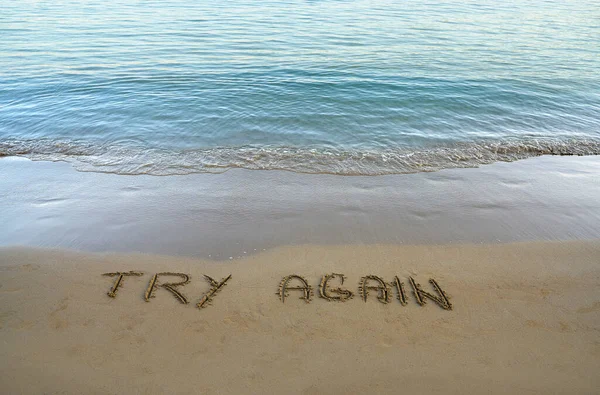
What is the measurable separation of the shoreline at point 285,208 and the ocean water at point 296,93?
0.55 meters

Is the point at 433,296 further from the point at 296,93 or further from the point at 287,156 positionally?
the point at 296,93

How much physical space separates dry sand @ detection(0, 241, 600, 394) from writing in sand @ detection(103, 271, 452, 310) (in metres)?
0.06

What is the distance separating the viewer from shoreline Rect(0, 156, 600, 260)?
16.6 feet

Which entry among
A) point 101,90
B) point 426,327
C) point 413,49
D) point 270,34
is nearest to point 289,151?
point 426,327

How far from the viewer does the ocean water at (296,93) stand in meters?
7.86

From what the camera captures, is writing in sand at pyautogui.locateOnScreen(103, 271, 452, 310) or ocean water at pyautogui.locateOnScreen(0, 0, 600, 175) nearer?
writing in sand at pyautogui.locateOnScreen(103, 271, 452, 310)

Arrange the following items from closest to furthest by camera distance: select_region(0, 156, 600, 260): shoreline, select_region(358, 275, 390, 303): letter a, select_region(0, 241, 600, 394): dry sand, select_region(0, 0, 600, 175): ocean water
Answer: select_region(0, 241, 600, 394): dry sand → select_region(358, 275, 390, 303): letter a → select_region(0, 156, 600, 260): shoreline → select_region(0, 0, 600, 175): ocean water

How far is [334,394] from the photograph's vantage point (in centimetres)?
319

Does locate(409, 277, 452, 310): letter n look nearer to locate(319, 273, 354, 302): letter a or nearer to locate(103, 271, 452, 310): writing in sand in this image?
locate(103, 271, 452, 310): writing in sand

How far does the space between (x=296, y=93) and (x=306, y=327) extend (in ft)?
27.6

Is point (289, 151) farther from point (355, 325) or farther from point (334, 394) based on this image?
point (334, 394)

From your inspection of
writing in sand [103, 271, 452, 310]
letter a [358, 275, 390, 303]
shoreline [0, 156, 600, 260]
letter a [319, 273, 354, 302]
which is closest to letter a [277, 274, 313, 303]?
writing in sand [103, 271, 452, 310]

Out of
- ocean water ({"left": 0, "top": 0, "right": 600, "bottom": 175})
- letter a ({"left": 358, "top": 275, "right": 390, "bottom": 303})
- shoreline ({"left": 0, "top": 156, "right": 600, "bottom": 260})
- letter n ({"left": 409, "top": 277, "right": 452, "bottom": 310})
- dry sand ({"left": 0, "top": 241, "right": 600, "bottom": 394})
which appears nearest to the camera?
dry sand ({"left": 0, "top": 241, "right": 600, "bottom": 394})

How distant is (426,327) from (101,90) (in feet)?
36.2
